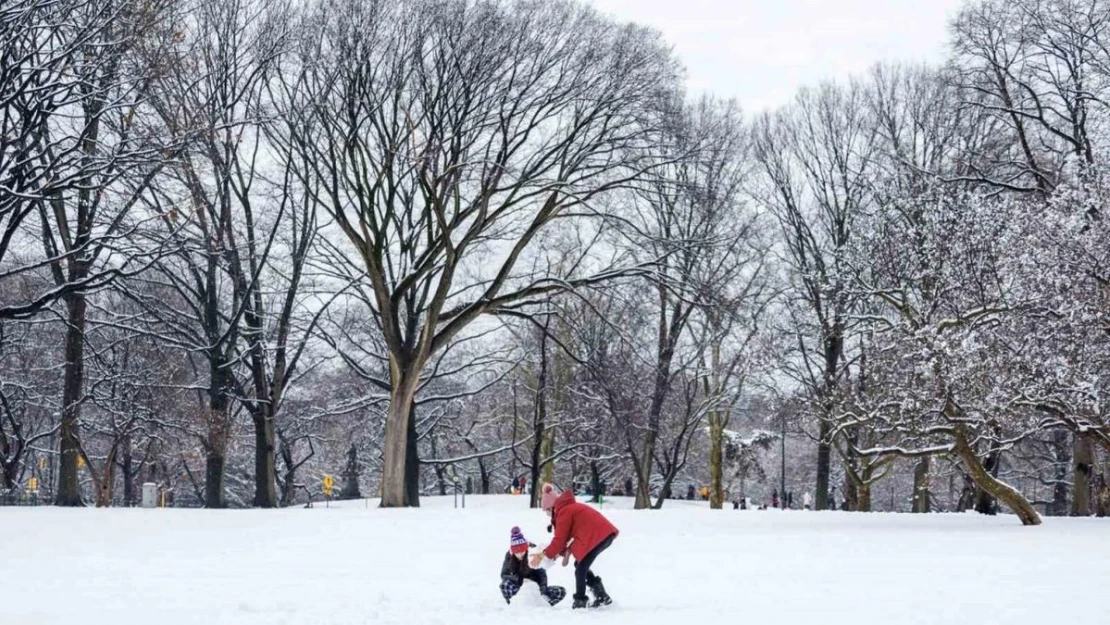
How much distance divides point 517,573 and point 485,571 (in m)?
4.34

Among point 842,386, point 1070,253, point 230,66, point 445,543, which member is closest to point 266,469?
point 230,66

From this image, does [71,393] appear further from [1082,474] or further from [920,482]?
[920,482]

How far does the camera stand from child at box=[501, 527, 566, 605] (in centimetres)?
1277

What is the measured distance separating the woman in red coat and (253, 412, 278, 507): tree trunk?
71.9ft

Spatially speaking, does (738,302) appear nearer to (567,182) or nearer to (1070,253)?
(567,182)

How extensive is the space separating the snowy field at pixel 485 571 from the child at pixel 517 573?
0.57ft

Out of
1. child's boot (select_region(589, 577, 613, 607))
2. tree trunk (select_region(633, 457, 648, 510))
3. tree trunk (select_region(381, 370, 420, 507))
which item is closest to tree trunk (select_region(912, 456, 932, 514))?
tree trunk (select_region(633, 457, 648, 510))

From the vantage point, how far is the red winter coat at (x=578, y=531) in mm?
12625

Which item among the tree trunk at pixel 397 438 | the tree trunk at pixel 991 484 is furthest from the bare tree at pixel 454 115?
the tree trunk at pixel 991 484

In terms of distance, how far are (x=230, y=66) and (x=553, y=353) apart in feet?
80.3

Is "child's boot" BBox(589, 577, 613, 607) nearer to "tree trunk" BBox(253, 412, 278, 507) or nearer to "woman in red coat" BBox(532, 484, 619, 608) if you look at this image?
"woman in red coat" BBox(532, 484, 619, 608)

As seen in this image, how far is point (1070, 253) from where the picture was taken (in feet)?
73.7

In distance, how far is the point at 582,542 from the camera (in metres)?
12.6

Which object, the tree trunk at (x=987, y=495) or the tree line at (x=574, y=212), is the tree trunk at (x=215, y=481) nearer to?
the tree line at (x=574, y=212)
